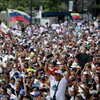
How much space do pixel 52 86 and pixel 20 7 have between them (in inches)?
1678

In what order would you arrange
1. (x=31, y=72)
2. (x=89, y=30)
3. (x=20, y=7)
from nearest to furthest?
(x=31, y=72)
(x=89, y=30)
(x=20, y=7)

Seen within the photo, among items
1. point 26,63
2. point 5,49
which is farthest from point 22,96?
point 5,49

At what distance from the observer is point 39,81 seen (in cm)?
1220

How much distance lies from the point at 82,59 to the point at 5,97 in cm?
480

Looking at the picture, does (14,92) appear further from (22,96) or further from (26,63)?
(26,63)

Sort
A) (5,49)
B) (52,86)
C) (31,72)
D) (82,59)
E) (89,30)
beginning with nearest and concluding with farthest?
(52,86)
(31,72)
(82,59)
(5,49)
(89,30)

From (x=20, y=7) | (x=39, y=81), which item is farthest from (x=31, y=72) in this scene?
(x=20, y=7)

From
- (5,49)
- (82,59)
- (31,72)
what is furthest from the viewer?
(5,49)

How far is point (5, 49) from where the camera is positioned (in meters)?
21.2

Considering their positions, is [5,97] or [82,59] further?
[82,59]

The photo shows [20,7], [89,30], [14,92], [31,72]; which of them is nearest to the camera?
[14,92]

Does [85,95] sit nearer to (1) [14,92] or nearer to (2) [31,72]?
(1) [14,92]

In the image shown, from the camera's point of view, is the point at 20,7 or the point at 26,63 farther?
the point at 20,7

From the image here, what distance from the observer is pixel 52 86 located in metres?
10.7
